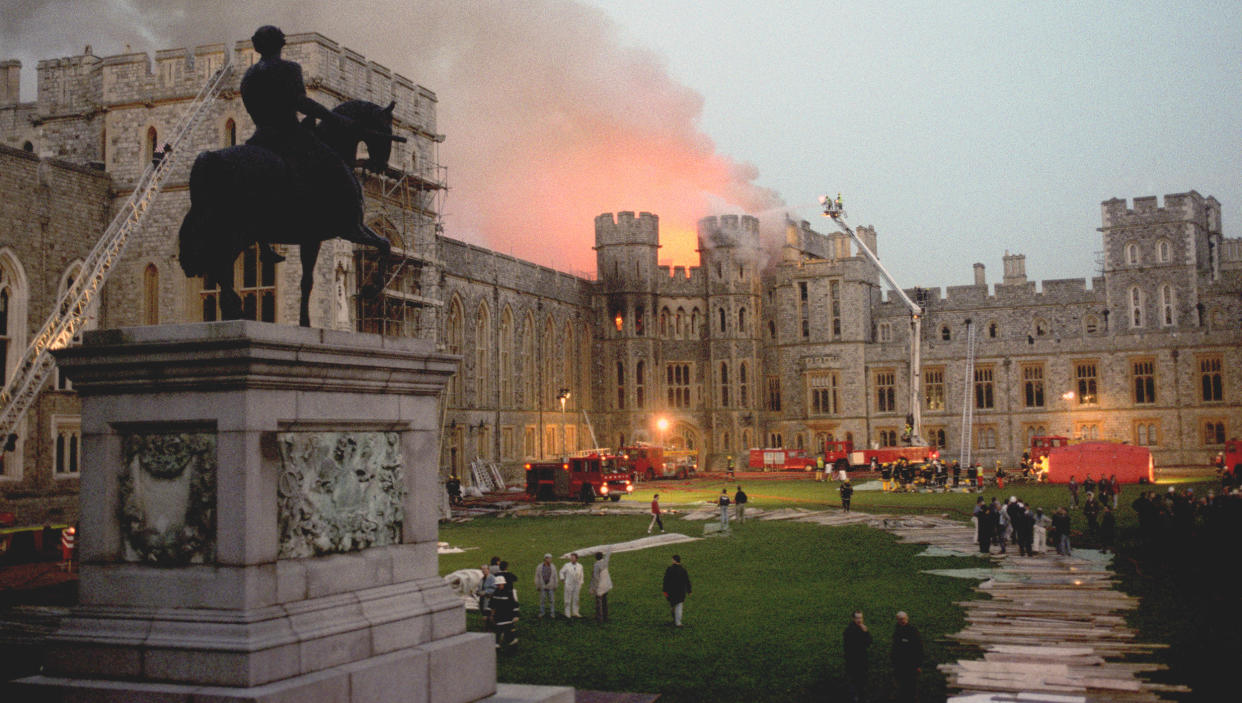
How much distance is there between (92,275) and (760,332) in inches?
1730

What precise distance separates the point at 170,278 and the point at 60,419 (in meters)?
5.34

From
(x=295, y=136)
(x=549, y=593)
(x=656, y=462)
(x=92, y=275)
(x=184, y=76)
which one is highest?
(x=184, y=76)

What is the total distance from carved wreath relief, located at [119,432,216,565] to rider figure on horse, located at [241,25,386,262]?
6.58ft

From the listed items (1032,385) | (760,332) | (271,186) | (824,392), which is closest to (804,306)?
(760,332)

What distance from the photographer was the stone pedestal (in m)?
7.02

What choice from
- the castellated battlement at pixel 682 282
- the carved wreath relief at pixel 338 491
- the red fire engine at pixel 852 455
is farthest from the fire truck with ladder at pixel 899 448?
the carved wreath relief at pixel 338 491

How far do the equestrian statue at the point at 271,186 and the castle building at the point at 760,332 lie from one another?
26817mm

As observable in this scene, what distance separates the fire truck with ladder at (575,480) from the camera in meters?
42.3

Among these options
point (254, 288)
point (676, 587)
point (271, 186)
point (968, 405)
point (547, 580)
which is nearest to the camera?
point (271, 186)

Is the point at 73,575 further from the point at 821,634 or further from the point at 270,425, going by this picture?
the point at 270,425

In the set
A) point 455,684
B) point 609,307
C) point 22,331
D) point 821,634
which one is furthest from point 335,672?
point 609,307

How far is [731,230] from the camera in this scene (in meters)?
65.4

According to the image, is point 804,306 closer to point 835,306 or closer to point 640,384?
point 835,306

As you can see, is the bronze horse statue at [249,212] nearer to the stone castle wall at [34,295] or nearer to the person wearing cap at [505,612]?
the person wearing cap at [505,612]
